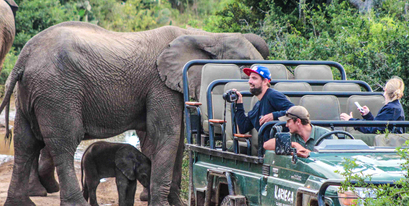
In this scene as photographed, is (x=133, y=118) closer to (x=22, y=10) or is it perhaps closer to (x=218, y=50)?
(x=218, y=50)

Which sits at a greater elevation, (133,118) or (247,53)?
(247,53)

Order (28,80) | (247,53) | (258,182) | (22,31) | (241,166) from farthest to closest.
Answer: (22,31) < (247,53) < (28,80) < (241,166) < (258,182)

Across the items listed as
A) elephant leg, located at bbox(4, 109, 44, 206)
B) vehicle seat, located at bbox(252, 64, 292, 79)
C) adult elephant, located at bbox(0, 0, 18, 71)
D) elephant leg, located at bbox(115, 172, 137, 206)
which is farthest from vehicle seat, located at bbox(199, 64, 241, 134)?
adult elephant, located at bbox(0, 0, 18, 71)

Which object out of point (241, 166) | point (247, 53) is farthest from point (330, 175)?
point (247, 53)

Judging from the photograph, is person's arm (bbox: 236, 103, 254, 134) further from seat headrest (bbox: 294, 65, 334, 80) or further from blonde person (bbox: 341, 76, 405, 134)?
seat headrest (bbox: 294, 65, 334, 80)

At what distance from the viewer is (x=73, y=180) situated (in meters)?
8.43

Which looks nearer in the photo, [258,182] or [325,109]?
[258,182]

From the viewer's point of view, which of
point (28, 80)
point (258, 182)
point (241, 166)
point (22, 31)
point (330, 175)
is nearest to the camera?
point (330, 175)

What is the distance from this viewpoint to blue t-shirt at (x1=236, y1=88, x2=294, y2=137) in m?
5.90

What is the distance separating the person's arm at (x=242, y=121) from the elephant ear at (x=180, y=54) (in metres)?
3.01

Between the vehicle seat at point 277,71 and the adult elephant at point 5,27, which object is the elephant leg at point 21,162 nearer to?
the adult elephant at point 5,27

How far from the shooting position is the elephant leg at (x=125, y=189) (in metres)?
8.54

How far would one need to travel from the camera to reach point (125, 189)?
28.2 ft

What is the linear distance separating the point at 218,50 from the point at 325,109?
10.7 feet
